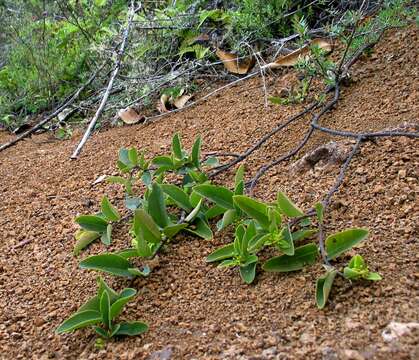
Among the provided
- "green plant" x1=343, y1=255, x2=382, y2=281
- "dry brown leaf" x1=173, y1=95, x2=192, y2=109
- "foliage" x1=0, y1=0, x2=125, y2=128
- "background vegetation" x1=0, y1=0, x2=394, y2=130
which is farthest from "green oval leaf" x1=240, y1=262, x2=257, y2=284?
"foliage" x1=0, y1=0, x2=125, y2=128

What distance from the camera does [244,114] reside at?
258 cm

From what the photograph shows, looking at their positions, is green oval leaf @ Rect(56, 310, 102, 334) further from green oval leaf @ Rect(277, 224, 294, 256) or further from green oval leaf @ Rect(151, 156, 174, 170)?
green oval leaf @ Rect(151, 156, 174, 170)

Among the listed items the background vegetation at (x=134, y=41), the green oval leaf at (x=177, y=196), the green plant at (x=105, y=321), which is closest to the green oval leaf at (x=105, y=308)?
the green plant at (x=105, y=321)

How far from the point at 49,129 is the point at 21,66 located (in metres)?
0.80

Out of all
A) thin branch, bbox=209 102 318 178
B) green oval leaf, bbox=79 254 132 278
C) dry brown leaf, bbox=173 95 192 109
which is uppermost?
green oval leaf, bbox=79 254 132 278

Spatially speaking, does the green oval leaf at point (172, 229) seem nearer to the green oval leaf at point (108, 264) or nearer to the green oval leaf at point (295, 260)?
the green oval leaf at point (108, 264)

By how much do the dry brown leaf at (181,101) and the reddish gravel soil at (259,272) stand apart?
300 mm

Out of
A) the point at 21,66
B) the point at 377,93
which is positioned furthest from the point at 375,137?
the point at 21,66

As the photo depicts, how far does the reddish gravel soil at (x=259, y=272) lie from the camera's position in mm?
1280

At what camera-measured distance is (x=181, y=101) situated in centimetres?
303

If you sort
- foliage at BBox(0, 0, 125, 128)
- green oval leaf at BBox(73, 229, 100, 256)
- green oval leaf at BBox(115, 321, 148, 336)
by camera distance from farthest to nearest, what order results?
foliage at BBox(0, 0, 125, 128)
green oval leaf at BBox(73, 229, 100, 256)
green oval leaf at BBox(115, 321, 148, 336)

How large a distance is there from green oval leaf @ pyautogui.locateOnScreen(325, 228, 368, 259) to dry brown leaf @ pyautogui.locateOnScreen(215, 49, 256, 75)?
1.71 meters

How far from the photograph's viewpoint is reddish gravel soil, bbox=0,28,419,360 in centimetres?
128

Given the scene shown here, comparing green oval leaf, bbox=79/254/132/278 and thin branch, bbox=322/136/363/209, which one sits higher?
green oval leaf, bbox=79/254/132/278
